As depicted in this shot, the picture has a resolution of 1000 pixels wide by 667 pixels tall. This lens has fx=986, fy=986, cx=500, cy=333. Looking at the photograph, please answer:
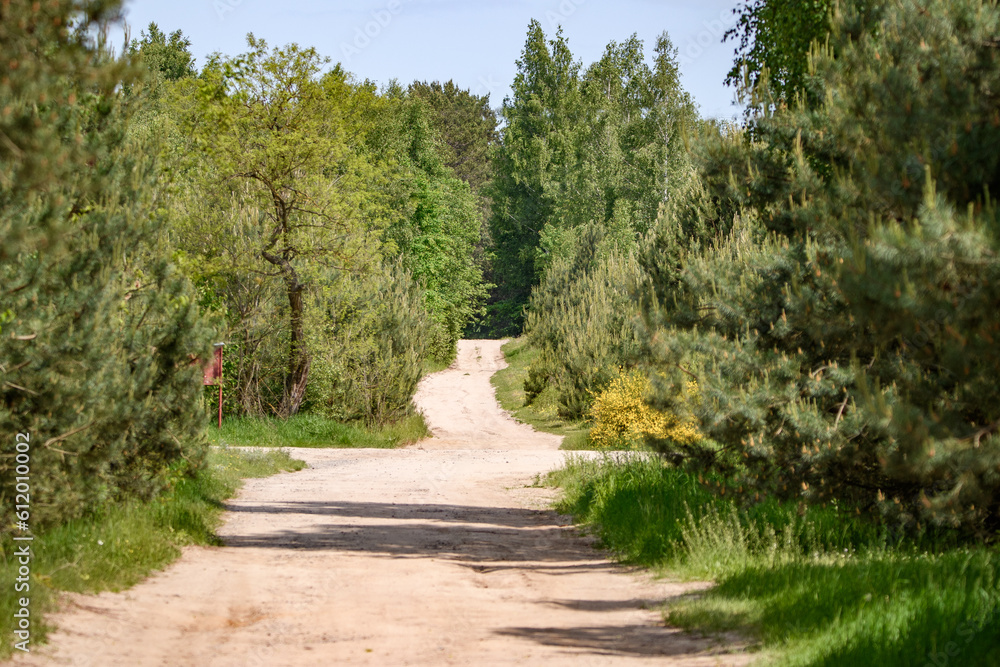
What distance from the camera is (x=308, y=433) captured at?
2666 centimetres

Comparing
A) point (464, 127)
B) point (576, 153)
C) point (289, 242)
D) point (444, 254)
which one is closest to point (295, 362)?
point (289, 242)

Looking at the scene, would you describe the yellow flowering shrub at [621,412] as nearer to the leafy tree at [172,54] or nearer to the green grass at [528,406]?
the green grass at [528,406]

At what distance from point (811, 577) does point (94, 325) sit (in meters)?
6.68

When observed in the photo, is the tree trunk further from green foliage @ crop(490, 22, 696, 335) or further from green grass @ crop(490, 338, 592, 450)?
green foliage @ crop(490, 22, 696, 335)

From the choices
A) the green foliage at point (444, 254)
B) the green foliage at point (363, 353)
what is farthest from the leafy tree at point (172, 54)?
the green foliage at point (363, 353)

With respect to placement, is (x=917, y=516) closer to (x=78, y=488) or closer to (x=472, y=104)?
(x=78, y=488)

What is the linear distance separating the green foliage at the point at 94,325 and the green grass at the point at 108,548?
13.6 inches

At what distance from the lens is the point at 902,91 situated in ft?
23.7

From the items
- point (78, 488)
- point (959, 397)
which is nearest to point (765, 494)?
point (959, 397)

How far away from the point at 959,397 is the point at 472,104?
285 feet

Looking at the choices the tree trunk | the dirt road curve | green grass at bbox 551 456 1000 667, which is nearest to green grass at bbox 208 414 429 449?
the tree trunk

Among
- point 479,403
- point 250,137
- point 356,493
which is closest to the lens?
point 356,493

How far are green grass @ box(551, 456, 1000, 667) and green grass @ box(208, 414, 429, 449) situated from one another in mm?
13126

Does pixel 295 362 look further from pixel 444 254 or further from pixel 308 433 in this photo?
pixel 444 254
